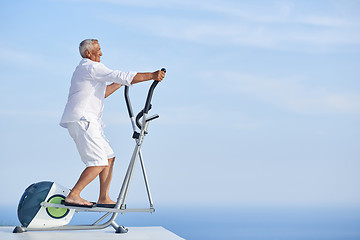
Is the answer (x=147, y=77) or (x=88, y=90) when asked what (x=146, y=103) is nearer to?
(x=147, y=77)

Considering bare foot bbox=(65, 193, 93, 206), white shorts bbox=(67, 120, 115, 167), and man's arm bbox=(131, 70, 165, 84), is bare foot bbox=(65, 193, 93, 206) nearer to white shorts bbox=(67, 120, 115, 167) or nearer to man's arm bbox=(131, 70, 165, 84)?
white shorts bbox=(67, 120, 115, 167)

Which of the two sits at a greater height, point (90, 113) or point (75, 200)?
point (90, 113)

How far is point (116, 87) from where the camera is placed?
170 inches

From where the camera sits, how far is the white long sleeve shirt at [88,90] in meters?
3.93

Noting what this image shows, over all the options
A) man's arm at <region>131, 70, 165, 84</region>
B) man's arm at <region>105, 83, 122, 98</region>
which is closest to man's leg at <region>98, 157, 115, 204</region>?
man's arm at <region>105, 83, 122, 98</region>

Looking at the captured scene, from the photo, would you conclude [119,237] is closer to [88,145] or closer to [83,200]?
[83,200]

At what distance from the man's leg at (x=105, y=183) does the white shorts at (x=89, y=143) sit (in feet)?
0.59

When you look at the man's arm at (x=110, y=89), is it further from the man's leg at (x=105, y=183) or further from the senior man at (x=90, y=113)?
the man's leg at (x=105, y=183)

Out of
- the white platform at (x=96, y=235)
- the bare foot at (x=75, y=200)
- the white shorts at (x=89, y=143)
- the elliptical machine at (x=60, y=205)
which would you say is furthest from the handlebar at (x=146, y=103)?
the white platform at (x=96, y=235)

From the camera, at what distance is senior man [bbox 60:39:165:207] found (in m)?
3.91

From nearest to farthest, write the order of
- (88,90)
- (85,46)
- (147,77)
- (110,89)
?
(147,77)
(88,90)
(85,46)
(110,89)

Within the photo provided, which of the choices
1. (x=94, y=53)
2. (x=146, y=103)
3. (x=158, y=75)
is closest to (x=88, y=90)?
(x=94, y=53)

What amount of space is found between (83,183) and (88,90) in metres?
0.68

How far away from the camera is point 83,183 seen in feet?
13.0
